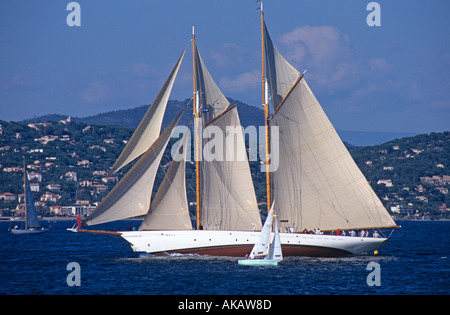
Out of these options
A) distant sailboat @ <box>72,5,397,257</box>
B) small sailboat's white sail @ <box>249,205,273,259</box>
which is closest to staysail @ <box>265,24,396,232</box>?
distant sailboat @ <box>72,5,397,257</box>

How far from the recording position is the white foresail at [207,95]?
2148 inches

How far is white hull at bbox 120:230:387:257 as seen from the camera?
5269 cm

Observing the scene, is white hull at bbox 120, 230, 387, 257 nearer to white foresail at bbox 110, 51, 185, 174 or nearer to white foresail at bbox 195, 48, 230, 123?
white foresail at bbox 110, 51, 185, 174

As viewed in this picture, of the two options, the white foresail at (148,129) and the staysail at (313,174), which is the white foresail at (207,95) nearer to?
the white foresail at (148,129)

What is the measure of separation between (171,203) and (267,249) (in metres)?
Result: 7.95

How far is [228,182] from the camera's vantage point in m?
53.8

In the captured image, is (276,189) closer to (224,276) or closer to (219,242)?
(219,242)

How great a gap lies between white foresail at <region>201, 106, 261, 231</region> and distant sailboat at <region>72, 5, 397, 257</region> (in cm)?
7

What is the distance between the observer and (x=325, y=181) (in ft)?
177

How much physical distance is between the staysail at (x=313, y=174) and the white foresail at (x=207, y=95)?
4.36 m

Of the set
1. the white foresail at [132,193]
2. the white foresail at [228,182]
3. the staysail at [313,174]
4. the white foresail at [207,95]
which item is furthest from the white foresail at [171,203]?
the staysail at [313,174]

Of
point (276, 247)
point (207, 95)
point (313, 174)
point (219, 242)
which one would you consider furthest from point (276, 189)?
point (207, 95)

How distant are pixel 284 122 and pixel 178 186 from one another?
9.32 metres
